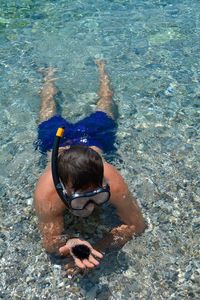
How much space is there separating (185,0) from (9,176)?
6747 mm

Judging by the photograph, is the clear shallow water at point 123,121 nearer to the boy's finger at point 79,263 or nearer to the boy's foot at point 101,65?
the boy's foot at point 101,65

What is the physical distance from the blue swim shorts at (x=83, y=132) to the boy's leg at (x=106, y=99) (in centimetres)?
28

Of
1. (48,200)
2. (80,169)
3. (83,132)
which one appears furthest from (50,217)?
(83,132)

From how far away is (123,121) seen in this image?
6254mm

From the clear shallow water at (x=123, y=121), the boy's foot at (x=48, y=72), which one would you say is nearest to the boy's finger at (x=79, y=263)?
the clear shallow water at (x=123, y=121)

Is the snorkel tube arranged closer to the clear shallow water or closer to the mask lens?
the mask lens

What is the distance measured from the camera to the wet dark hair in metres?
3.61

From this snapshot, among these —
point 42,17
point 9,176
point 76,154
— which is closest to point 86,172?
point 76,154

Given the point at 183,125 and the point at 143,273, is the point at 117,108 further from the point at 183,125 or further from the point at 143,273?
the point at 143,273

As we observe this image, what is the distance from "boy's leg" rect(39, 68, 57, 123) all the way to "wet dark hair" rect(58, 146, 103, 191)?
7.94 feet

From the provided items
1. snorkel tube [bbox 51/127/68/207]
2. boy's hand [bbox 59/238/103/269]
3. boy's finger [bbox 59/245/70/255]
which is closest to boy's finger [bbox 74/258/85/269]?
boy's hand [bbox 59/238/103/269]

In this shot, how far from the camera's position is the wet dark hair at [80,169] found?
3609 mm

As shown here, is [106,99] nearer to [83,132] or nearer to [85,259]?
[83,132]

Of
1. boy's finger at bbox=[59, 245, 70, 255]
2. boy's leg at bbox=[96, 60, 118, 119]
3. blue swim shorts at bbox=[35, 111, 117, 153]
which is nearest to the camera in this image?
boy's finger at bbox=[59, 245, 70, 255]
